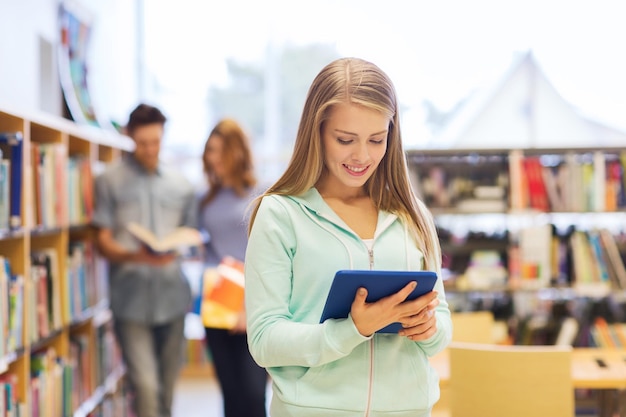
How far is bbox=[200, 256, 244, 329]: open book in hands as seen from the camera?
341 centimetres

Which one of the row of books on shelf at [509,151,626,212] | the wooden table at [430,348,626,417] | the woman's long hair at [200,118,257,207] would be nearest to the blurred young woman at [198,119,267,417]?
the woman's long hair at [200,118,257,207]

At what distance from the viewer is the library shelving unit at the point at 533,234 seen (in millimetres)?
4258

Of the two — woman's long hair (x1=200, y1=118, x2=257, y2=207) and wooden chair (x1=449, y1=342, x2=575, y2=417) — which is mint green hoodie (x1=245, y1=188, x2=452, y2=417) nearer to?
wooden chair (x1=449, y1=342, x2=575, y2=417)

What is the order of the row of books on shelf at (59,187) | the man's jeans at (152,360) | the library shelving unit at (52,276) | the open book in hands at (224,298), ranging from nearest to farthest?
the library shelving unit at (52,276)
the row of books on shelf at (59,187)
the open book in hands at (224,298)
the man's jeans at (152,360)

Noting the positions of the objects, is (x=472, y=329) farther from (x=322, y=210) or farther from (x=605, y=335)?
(x=322, y=210)

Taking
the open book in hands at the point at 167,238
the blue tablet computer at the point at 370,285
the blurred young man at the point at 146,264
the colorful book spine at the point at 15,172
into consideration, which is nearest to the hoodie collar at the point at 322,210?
the blue tablet computer at the point at 370,285

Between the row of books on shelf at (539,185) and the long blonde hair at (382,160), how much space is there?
2.64 meters

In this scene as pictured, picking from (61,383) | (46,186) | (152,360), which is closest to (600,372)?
(152,360)

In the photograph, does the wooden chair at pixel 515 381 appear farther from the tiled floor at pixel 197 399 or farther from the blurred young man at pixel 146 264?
the tiled floor at pixel 197 399

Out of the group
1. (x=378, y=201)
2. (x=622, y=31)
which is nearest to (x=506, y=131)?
(x=622, y=31)

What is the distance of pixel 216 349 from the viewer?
349 centimetres

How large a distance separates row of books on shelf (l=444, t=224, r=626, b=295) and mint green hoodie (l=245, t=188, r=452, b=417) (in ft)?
8.82

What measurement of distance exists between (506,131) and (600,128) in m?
0.76

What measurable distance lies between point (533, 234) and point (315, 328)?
116 inches
